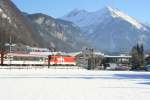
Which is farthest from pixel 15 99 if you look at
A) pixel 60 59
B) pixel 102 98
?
pixel 60 59

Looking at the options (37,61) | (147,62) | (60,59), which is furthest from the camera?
(147,62)

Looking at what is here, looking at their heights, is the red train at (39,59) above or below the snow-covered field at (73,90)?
above

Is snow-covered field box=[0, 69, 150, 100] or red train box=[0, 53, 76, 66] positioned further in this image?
red train box=[0, 53, 76, 66]

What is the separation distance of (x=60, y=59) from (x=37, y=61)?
10.1 meters

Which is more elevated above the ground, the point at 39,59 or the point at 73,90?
the point at 39,59

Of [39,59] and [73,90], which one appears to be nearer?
[73,90]

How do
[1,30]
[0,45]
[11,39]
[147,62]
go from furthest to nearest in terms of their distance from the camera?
[11,39] → [1,30] → [0,45] → [147,62]

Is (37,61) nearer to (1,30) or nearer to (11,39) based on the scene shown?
(1,30)

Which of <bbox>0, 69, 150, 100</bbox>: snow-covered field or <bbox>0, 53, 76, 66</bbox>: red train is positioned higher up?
<bbox>0, 53, 76, 66</bbox>: red train

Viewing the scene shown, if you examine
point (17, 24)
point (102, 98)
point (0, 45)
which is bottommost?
point (102, 98)

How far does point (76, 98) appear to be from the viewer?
56.9 feet

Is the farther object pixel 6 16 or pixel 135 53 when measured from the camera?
pixel 6 16

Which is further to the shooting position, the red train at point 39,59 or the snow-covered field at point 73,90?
the red train at point 39,59

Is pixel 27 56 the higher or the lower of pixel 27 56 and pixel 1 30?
the lower
